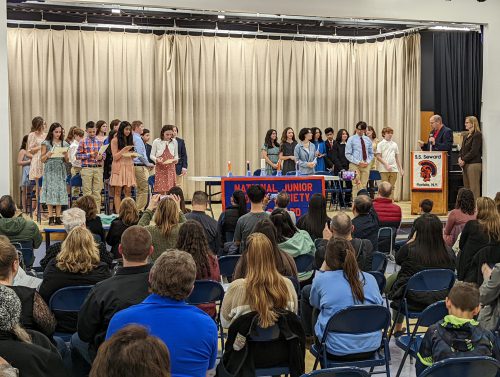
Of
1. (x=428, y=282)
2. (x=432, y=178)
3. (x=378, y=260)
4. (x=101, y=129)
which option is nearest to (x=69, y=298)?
(x=428, y=282)

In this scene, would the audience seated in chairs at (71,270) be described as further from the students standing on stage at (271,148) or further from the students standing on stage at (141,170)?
the students standing on stage at (271,148)

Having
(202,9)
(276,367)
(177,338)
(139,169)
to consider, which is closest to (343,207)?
(139,169)

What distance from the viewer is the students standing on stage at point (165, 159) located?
37.3 ft

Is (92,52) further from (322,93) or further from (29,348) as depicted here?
(29,348)

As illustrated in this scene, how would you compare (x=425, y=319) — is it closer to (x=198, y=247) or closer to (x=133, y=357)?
(x=198, y=247)

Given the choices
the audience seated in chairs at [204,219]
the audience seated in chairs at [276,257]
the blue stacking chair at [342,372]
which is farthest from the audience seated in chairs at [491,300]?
the audience seated in chairs at [204,219]

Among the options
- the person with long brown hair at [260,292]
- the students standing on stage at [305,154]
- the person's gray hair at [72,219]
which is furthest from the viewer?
the students standing on stage at [305,154]

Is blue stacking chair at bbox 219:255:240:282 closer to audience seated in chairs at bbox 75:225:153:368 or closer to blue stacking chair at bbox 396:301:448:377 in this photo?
blue stacking chair at bbox 396:301:448:377

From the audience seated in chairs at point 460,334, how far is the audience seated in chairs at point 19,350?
5.71 ft

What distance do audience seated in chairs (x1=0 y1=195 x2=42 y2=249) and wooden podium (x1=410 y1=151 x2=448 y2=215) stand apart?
6963 mm

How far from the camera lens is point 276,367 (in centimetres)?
376

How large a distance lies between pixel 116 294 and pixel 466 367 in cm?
168

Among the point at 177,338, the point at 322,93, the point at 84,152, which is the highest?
the point at 322,93

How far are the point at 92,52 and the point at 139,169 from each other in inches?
138
